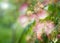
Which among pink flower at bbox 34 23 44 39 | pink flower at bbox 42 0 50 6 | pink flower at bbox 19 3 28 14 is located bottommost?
pink flower at bbox 34 23 44 39

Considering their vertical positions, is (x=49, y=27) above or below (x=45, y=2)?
below

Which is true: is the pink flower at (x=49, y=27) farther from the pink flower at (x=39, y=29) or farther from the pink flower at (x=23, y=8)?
the pink flower at (x=23, y=8)

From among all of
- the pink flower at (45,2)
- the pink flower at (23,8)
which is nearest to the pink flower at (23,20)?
the pink flower at (23,8)

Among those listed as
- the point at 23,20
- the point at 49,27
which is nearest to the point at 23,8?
the point at 23,20

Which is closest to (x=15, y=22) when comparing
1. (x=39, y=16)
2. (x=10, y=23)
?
(x=10, y=23)

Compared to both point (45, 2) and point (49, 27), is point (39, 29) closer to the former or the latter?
point (49, 27)

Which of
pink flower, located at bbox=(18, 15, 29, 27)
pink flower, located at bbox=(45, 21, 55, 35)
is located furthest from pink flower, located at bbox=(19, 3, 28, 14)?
pink flower, located at bbox=(45, 21, 55, 35)

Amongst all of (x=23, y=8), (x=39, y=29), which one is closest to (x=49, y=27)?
(x=39, y=29)

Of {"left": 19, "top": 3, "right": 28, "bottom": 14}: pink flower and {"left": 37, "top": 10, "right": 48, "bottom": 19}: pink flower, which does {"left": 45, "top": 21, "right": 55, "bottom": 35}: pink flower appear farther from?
{"left": 19, "top": 3, "right": 28, "bottom": 14}: pink flower

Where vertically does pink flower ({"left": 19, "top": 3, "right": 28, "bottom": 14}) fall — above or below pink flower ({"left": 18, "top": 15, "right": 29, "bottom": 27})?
above

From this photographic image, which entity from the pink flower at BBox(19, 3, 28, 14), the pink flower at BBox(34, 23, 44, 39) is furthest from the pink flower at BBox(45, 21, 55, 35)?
the pink flower at BBox(19, 3, 28, 14)

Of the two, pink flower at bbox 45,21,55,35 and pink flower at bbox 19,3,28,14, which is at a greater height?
pink flower at bbox 19,3,28,14
